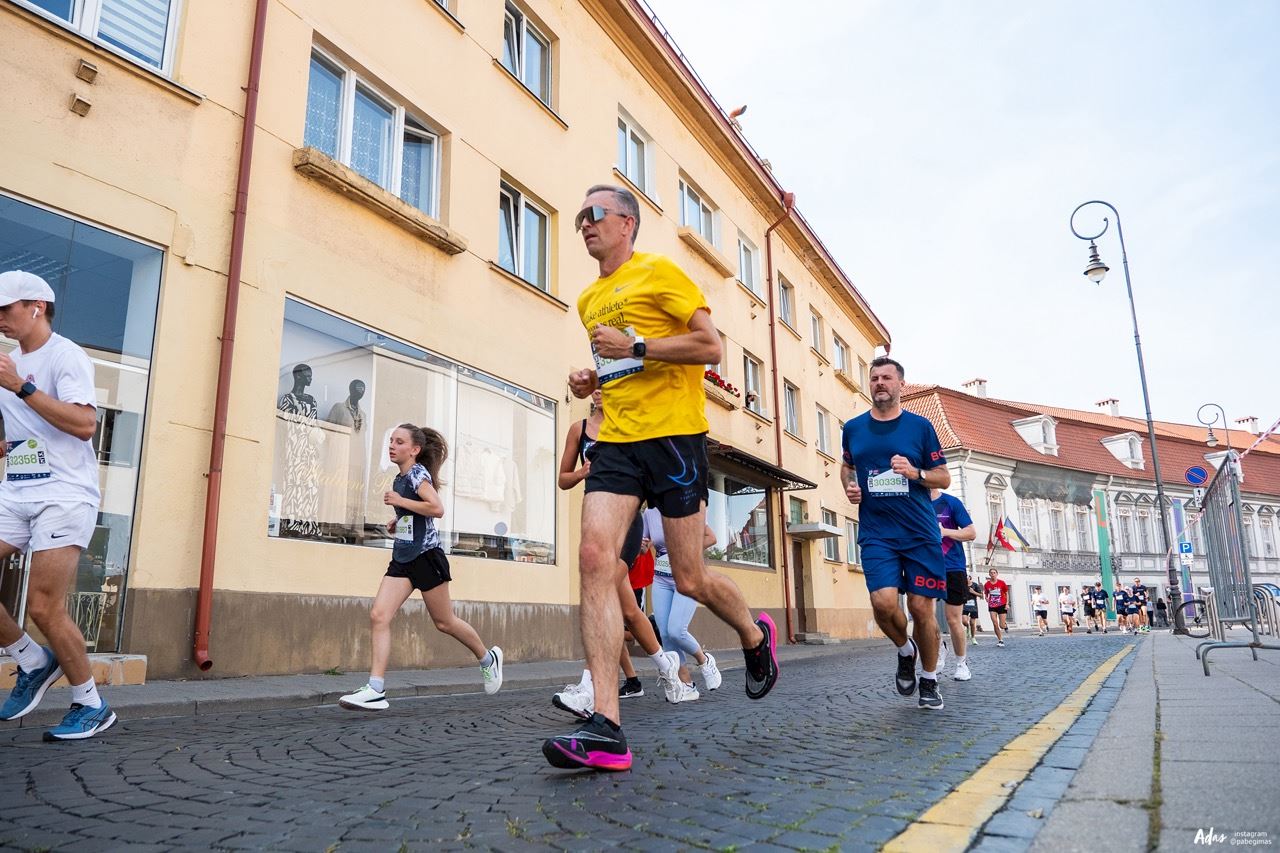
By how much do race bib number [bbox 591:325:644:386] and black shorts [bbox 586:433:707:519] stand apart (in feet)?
0.90

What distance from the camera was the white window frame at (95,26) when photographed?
293 inches

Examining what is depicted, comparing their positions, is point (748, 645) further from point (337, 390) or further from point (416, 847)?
point (337, 390)

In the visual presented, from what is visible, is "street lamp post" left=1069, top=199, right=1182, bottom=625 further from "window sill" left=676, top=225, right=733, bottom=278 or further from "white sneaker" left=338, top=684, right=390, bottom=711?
"white sneaker" left=338, top=684, right=390, bottom=711

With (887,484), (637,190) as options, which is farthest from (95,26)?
(637,190)

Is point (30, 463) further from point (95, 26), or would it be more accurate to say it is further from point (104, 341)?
point (95, 26)

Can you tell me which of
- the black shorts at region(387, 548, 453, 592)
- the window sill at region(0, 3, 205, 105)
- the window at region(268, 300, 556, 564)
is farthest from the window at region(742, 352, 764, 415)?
the black shorts at region(387, 548, 453, 592)

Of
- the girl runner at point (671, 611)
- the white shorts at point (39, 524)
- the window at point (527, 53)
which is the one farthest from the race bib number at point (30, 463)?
the window at point (527, 53)

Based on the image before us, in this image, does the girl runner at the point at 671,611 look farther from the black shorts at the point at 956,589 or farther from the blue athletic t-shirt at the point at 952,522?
the blue athletic t-shirt at the point at 952,522

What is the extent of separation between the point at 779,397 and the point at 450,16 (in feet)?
41.4

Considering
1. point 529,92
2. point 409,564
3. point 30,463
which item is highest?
point 529,92

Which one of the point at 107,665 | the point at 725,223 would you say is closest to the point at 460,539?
the point at 107,665

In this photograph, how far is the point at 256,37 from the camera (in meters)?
9.02

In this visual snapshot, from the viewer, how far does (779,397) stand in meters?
22.2

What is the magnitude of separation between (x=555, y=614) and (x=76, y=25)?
8068 millimetres
